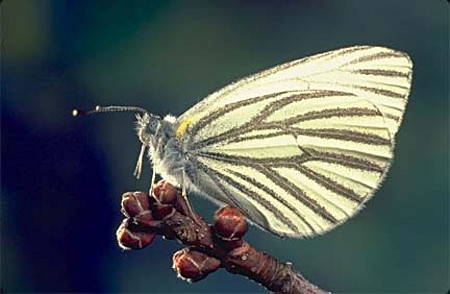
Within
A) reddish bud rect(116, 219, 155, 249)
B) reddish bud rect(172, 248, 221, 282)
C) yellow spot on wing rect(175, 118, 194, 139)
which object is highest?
yellow spot on wing rect(175, 118, 194, 139)

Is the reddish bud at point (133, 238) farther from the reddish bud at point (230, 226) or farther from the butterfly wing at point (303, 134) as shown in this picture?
the butterfly wing at point (303, 134)

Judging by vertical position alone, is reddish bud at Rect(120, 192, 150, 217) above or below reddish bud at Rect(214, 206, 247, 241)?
above

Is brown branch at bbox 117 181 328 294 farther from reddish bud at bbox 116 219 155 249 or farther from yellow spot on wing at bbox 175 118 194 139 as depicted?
yellow spot on wing at bbox 175 118 194 139

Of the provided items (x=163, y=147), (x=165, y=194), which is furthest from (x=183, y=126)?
(x=165, y=194)

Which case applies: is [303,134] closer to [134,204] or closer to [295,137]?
[295,137]

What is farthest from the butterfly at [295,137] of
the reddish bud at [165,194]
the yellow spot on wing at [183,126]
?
the reddish bud at [165,194]

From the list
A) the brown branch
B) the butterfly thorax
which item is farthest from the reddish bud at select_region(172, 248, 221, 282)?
the butterfly thorax
